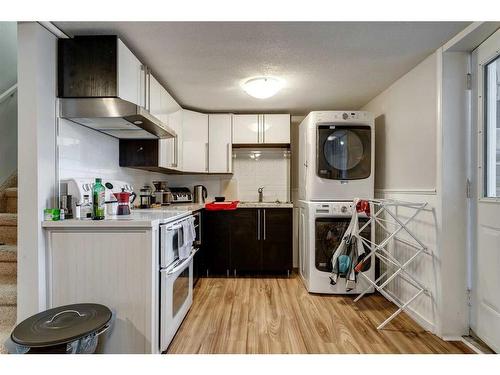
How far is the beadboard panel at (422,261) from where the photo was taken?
2.03 meters

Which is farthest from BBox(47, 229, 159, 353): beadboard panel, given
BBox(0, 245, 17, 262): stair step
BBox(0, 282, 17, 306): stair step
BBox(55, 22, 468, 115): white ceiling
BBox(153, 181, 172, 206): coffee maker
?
BBox(153, 181, 172, 206): coffee maker

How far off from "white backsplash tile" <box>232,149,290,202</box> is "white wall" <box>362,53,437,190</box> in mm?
1227

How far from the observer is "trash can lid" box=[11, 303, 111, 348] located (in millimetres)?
1209

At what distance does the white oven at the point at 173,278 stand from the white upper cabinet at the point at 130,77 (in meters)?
0.98

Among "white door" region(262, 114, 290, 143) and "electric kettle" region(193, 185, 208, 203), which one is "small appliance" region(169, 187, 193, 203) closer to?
"electric kettle" region(193, 185, 208, 203)

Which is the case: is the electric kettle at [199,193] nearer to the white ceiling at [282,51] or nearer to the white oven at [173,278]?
the white ceiling at [282,51]

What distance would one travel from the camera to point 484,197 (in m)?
1.81

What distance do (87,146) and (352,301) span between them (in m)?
2.76

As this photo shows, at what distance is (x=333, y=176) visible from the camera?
2783 millimetres

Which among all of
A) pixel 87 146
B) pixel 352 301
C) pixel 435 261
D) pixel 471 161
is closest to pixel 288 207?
pixel 352 301
